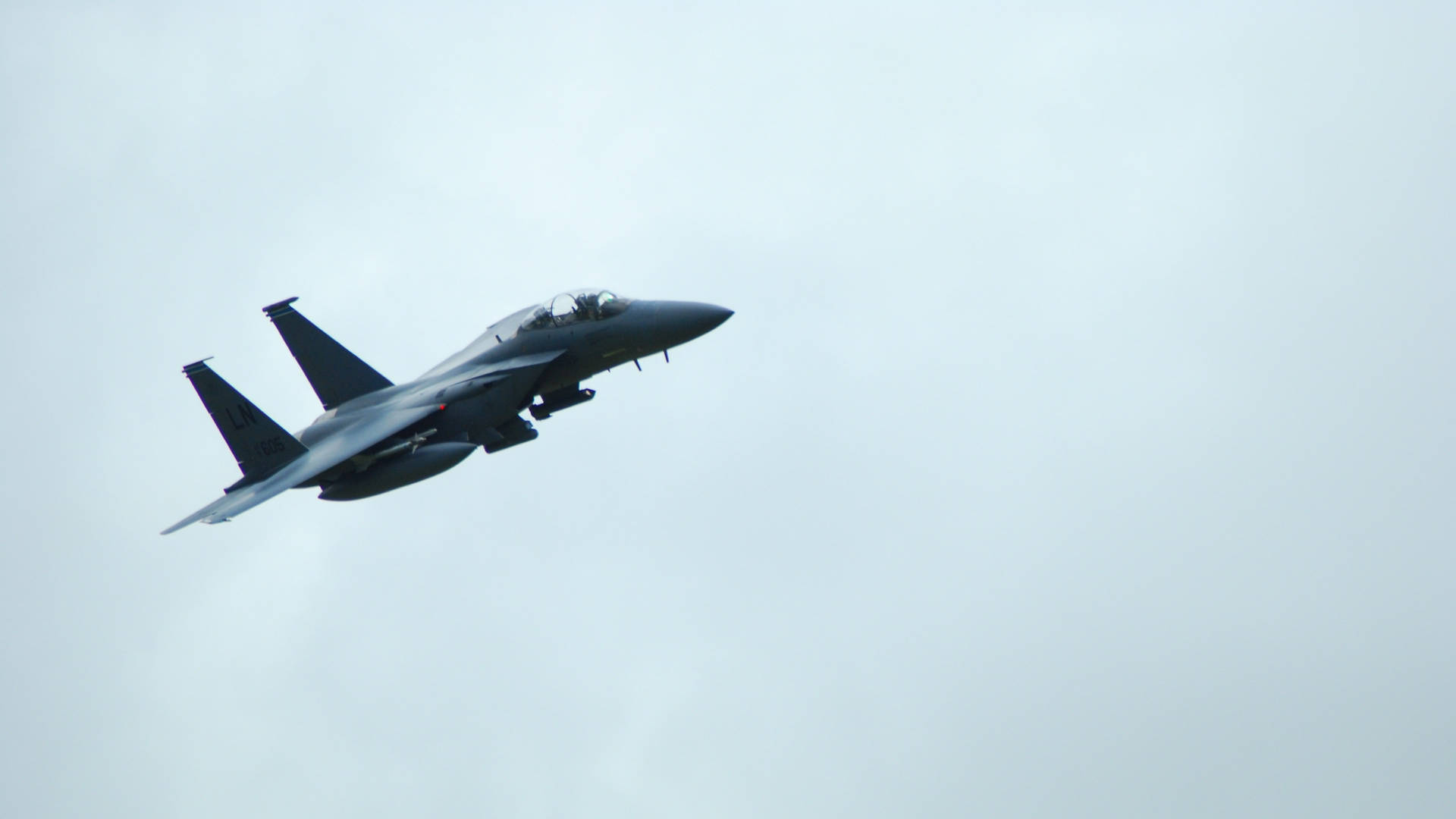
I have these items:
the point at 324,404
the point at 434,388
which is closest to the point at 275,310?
the point at 324,404

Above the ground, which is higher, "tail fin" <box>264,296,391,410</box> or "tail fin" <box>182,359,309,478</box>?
"tail fin" <box>264,296,391,410</box>

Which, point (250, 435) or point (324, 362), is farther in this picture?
point (324, 362)

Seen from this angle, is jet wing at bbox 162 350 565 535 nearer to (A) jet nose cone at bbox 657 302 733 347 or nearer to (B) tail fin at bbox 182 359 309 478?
(B) tail fin at bbox 182 359 309 478

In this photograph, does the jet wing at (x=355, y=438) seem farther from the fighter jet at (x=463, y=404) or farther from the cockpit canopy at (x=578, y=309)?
the cockpit canopy at (x=578, y=309)

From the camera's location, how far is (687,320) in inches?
1357

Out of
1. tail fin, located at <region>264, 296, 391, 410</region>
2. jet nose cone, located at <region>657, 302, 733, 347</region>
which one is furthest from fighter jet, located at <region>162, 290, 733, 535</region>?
tail fin, located at <region>264, 296, 391, 410</region>

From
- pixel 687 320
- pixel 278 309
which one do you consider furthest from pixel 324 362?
pixel 687 320

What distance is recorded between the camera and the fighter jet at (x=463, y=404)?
34.0 m

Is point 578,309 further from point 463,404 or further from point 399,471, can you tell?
point 399,471

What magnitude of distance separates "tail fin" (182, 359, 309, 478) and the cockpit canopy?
6479mm

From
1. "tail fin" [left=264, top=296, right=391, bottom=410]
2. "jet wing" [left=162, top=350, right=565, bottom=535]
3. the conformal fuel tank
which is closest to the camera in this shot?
the conformal fuel tank

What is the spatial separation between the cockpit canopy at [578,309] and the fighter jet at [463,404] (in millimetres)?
26

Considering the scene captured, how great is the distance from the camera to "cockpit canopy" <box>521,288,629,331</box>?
35281 mm

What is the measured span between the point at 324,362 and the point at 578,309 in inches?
292
